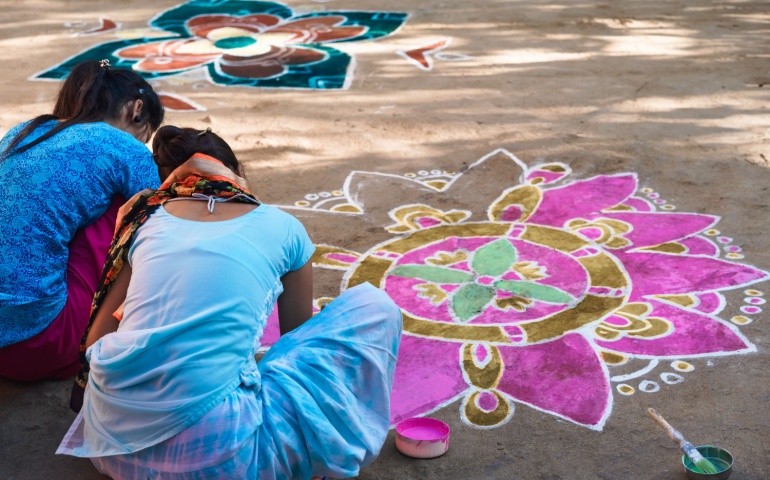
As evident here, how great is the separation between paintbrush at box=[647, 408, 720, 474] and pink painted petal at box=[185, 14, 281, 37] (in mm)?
5278

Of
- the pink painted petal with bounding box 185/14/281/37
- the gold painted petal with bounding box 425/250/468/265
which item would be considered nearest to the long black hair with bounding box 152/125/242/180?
the gold painted petal with bounding box 425/250/468/265

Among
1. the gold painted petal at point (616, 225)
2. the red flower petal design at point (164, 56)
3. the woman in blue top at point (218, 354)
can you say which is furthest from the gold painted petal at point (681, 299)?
the red flower petal design at point (164, 56)

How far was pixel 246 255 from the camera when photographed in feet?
6.84

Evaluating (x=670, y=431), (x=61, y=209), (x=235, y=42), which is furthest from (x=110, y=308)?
(x=235, y=42)

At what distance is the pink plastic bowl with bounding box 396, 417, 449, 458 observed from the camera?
246 cm

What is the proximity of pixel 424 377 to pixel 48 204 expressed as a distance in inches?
50.1

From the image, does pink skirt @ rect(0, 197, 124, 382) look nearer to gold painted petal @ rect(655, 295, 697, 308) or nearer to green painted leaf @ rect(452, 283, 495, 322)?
green painted leaf @ rect(452, 283, 495, 322)

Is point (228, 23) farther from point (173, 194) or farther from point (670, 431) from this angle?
point (670, 431)

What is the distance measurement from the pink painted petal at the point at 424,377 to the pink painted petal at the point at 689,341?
51 centimetres

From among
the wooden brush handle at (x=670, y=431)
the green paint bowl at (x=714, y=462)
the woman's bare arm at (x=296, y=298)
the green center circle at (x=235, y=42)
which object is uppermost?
the woman's bare arm at (x=296, y=298)

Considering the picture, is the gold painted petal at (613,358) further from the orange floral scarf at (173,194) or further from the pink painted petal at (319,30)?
the pink painted petal at (319,30)

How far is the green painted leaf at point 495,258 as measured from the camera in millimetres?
3532

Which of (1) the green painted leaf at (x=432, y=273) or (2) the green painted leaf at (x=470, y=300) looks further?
(1) the green painted leaf at (x=432, y=273)

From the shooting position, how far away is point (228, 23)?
7160 mm
